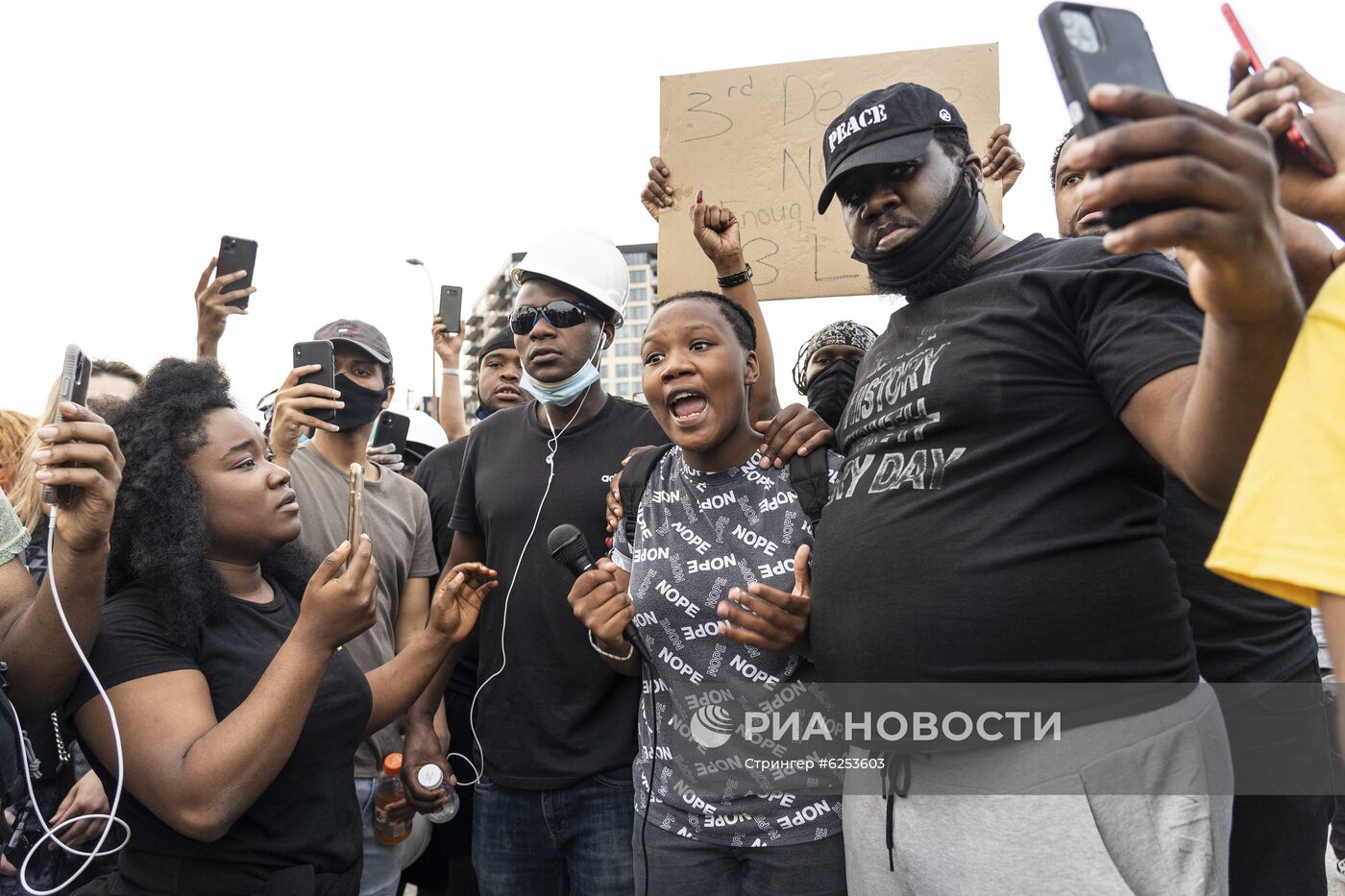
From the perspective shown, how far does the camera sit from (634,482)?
9.70 ft

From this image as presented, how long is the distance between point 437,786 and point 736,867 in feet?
4.35

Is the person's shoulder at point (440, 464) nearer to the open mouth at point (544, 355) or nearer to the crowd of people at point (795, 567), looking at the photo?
the crowd of people at point (795, 567)

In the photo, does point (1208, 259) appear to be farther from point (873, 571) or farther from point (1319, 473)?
point (873, 571)

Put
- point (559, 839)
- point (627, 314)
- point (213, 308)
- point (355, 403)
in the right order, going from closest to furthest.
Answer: point (559, 839) → point (213, 308) → point (355, 403) → point (627, 314)

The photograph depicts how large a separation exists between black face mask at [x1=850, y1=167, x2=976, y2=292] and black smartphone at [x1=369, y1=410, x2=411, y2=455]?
4149 mm

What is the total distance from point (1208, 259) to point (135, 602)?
2.55 m

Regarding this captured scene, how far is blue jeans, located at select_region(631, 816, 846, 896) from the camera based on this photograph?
94.0 inches

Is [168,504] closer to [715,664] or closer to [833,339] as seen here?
[715,664]

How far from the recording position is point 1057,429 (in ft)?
6.07

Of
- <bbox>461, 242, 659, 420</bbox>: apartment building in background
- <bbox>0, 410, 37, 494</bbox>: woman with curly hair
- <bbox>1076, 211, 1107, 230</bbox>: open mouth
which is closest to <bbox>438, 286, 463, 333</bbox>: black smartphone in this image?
<bbox>0, 410, 37, 494</bbox>: woman with curly hair

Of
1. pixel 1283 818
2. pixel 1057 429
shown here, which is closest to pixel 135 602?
→ pixel 1057 429

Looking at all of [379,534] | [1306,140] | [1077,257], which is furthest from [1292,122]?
[379,534]

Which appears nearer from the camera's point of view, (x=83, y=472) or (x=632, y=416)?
(x=83, y=472)

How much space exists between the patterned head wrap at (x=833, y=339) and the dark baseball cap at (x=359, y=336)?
197 centimetres
